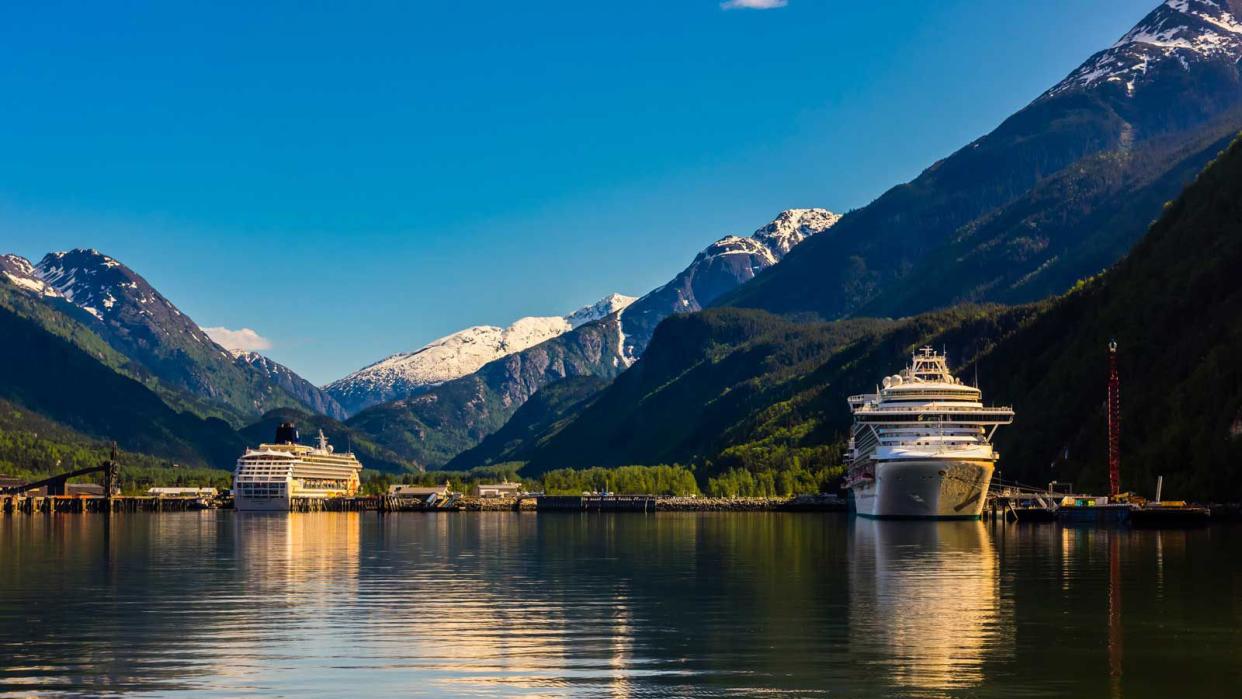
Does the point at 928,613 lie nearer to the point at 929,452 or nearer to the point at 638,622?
the point at 638,622

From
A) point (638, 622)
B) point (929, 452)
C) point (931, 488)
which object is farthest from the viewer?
point (931, 488)

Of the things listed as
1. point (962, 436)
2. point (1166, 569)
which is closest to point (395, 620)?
point (1166, 569)

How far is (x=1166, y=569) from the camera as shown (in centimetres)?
9531

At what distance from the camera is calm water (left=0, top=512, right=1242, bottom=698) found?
169 ft

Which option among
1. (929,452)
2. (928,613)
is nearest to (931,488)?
(929,452)

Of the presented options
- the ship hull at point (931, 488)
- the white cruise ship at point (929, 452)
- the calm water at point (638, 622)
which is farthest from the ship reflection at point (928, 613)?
the white cruise ship at point (929, 452)

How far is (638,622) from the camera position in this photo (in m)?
67.6

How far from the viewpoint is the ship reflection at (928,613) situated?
5394cm

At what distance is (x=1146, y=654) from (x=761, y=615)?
61.5 feet

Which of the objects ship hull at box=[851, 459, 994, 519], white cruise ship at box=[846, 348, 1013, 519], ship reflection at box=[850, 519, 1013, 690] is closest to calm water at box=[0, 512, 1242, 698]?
ship reflection at box=[850, 519, 1013, 690]

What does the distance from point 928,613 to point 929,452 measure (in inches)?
4369

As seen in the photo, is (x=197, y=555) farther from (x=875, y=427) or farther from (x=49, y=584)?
(x=875, y=427)

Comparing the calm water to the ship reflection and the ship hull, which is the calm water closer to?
the ship reflection

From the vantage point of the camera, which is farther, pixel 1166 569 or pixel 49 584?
pixel 1166 569
